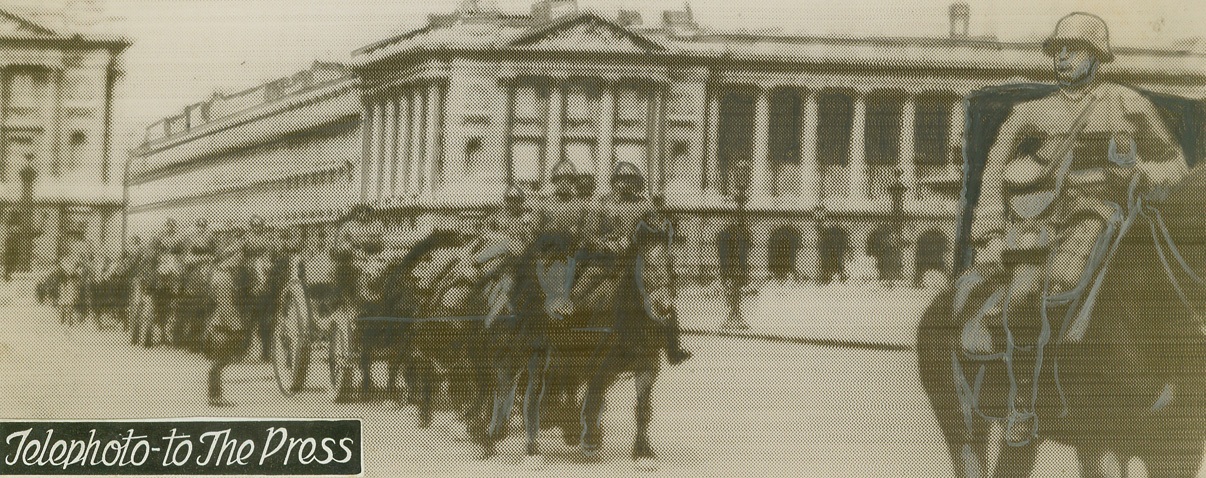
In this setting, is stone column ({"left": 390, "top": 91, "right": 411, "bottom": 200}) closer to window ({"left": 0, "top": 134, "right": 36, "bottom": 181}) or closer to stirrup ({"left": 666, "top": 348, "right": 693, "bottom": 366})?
stirrup ({"left": 666, "top": 348, "right": 693, "bottom": 366})

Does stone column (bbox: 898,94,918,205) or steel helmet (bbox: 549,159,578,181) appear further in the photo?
stone column (bbox: 898,94,918,205)

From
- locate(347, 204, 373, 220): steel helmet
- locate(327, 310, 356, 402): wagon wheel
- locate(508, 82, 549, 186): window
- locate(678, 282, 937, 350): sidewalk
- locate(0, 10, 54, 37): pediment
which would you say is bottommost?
locate(327, 310, 356, 402): wagon wheel

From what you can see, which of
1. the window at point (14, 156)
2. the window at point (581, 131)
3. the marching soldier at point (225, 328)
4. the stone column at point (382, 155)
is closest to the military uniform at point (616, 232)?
the window at point (581, 131)

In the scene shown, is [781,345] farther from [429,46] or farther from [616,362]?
[429,46]

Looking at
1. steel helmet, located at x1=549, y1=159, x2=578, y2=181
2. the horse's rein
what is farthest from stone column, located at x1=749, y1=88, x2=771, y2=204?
the horse's rein

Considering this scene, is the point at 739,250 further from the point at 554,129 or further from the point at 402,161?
the point at 402,161

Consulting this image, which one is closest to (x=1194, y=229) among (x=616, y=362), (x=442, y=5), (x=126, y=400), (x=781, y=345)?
(x=781, y=345)

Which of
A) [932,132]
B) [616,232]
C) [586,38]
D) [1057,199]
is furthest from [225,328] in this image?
[1057,199]
